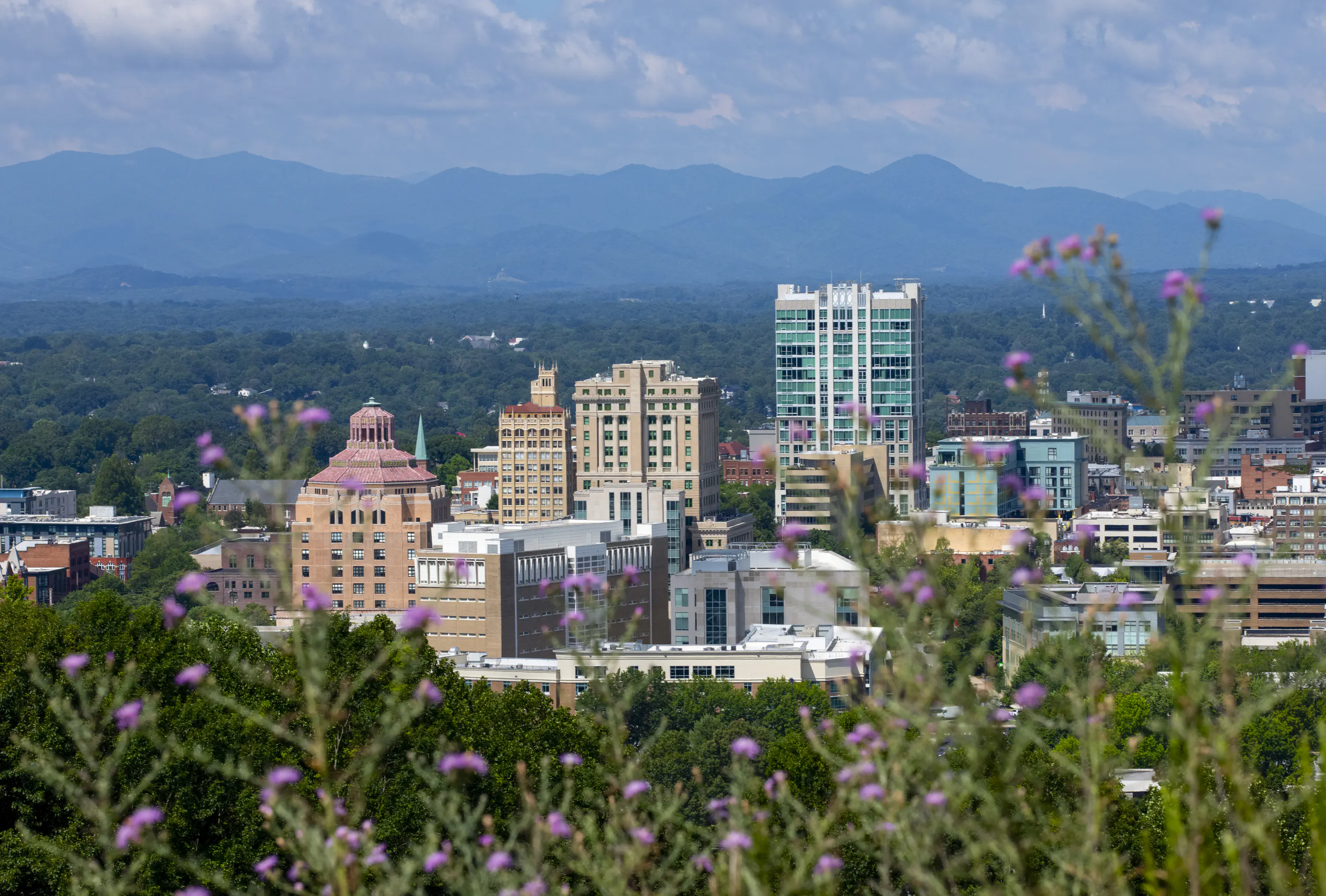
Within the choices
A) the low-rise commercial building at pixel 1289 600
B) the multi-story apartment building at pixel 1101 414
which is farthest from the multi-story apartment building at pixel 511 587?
the multi-story apartment building at pixel 1101 414

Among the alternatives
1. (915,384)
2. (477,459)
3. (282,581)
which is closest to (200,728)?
(282,581)

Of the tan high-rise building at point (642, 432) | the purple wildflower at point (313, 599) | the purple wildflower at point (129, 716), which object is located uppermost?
the tan high-rise building at point (642, 432)

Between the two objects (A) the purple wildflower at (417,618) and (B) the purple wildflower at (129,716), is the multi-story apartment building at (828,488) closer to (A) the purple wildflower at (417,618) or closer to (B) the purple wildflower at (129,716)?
(A) the purple wildflower at (417,618)

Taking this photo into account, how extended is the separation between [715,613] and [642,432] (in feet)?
89.7

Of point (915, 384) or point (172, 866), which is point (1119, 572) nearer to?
point (915, 384)

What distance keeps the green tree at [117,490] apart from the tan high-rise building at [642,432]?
46.8m

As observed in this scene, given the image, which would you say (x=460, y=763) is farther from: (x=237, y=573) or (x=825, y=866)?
(x=237, y=573)

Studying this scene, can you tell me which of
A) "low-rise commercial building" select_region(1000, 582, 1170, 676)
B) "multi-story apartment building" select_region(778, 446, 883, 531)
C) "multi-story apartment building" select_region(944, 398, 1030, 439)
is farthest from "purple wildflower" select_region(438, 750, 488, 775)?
"multi-story apartment building" select_region(944, 398, 1030, 439)

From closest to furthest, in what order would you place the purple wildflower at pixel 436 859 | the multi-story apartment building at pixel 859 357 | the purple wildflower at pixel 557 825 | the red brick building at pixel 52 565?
the purple wildflower at pixel 436 859
the purple wildflower at pixel 557 825
the red brick building at pixel 52 565
the multi-story apartment building at pixel 859 357

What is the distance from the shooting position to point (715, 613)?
72938 millimetres

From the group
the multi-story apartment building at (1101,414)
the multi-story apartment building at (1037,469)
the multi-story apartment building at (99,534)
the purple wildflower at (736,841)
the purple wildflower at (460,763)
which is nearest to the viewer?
the purple wildflower at (736,841)

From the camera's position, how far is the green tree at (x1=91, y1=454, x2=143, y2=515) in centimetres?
13662

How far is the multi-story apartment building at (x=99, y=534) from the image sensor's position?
11162 centimetres

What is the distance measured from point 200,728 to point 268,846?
2.40 metres
